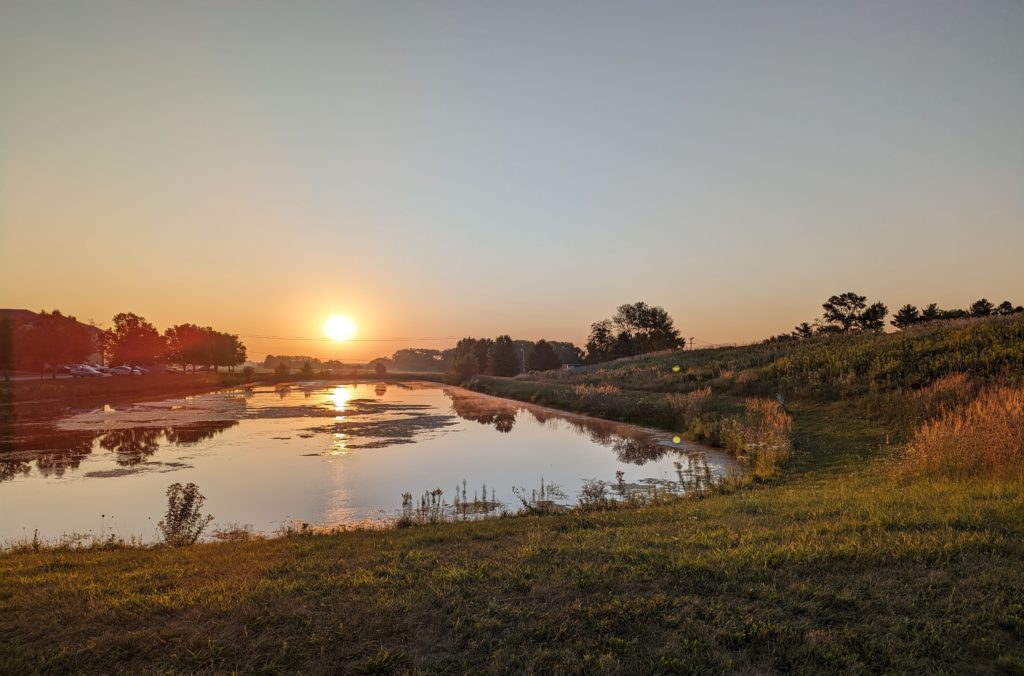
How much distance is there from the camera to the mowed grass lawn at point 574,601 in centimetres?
470

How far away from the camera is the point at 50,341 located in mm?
57906

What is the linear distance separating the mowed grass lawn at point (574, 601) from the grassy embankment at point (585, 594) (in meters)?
0.02

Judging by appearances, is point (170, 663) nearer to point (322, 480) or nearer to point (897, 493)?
point (897, 493)

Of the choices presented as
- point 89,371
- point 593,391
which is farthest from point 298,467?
point 89,371

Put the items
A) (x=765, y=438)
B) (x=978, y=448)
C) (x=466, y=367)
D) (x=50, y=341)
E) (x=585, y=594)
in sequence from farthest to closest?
(x=466, y=367)
(x=50, y=341)
(x=765, y=438)
(x=978, y=448)
(x=585, y=594)

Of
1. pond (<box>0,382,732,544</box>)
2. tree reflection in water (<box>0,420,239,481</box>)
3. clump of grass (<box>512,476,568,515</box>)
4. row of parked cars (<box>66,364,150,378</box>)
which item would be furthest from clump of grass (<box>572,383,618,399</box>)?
row of parked cars (<box>66,364,150,378</box>)

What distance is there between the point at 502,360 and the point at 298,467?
93.8 meters

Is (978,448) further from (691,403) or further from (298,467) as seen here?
(298,467)

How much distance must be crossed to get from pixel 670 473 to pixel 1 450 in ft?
88.5

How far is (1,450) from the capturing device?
21.5 metres

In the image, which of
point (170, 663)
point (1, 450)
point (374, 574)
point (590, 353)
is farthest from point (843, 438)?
point (590, 353)

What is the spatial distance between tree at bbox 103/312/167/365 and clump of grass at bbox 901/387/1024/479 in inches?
4112

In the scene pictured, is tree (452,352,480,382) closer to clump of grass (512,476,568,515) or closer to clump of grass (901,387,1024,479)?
clump of grass (512,476,568,515)

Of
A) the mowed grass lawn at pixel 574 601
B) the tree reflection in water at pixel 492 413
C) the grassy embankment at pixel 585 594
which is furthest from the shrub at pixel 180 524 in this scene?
the tree reflection in water at pixel 492 413
